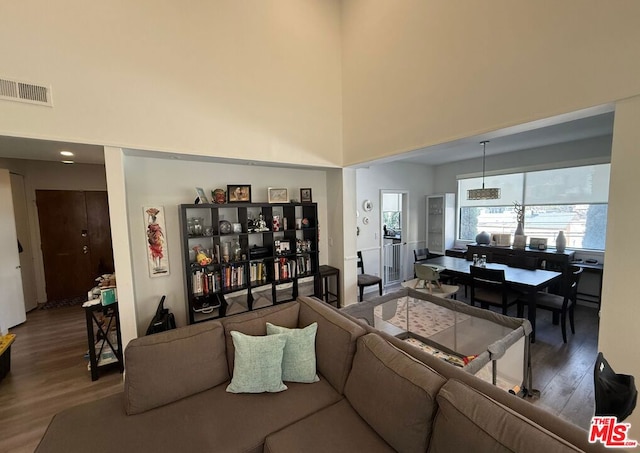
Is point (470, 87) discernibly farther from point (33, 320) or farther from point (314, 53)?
point (33, 320)

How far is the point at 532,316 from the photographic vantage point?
3277 millimetres

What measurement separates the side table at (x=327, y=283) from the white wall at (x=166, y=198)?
1648 mm

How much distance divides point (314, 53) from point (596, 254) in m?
5.78

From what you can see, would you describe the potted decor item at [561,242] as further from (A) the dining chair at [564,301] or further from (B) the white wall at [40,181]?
(B) the white wall at [40,181]

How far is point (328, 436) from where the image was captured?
145 centimetres

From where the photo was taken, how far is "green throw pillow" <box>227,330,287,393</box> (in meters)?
1.80

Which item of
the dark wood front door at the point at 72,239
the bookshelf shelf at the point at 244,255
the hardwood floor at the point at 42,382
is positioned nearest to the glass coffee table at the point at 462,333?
the bookshelf shelf at the point at 244,255

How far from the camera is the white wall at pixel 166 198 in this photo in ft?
10.0

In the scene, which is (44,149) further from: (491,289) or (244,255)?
(491,289)

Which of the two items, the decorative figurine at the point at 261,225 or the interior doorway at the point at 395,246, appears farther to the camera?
the interior doorway at the point at 395,246

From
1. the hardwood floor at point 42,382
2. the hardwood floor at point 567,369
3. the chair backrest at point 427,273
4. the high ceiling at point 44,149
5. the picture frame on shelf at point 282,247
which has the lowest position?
the hardwood floor at point 567,369

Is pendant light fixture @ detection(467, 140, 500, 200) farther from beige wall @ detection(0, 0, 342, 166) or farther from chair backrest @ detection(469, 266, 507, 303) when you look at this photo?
beige wall @ detection(0, 0, 342, 166)

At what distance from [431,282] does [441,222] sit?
2894mm

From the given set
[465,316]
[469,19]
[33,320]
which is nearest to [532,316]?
[465,316]
